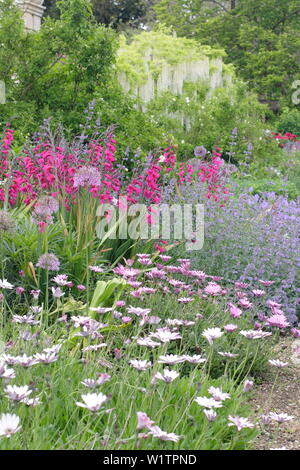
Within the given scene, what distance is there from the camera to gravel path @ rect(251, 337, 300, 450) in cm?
286

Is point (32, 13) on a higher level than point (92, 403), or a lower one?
higher

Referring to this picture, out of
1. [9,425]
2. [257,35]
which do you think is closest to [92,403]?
[9,425]

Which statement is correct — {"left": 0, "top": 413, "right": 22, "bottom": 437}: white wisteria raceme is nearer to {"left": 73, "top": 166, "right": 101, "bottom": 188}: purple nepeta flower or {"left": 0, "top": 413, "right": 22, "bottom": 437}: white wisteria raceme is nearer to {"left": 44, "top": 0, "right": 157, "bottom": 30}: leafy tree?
{"left": 73, "top": 166, "right": 101, "bottom": 188}: purple nepeta flower

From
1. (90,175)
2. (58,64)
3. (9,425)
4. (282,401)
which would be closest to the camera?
(9,425)

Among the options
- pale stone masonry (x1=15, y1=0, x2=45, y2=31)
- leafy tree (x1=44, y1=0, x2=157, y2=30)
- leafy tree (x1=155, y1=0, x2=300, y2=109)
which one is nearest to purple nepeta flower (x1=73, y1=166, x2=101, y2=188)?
pale stone masonry (x1=15, y1=0, x2=45, y2=31)

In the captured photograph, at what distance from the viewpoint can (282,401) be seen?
3375 millimetres

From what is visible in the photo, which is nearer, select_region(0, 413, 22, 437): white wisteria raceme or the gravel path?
select_region(0, 413, 22, 437): white wisteria raceme

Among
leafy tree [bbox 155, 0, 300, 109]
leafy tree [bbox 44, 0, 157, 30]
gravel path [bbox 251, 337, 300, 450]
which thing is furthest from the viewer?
leafy tree [bbox 44, 0, 157, 30]

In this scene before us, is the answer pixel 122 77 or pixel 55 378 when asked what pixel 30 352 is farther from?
pixel 122 77

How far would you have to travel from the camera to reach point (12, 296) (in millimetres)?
4277

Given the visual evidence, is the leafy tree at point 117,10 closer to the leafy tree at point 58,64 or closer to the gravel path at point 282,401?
the leafy tree at point 58,64

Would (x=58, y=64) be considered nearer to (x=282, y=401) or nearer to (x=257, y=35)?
(x=282, y=401)
